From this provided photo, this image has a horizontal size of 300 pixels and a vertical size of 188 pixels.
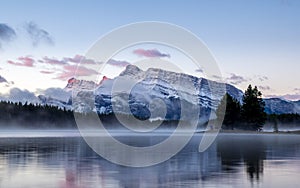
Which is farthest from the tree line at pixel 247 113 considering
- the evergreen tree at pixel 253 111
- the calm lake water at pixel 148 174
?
the calm lake water at pixel 148 174

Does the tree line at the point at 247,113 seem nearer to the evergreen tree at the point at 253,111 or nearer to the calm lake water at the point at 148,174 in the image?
the evergreen tree at the point at 253,111

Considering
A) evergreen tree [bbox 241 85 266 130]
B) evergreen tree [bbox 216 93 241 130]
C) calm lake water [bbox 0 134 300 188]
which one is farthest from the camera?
evergreen tree [bbox 216 93 241 130]

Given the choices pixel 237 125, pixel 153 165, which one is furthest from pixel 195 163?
pixel 237 125

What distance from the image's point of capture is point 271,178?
924 inches

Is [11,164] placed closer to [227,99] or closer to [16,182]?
[16,182]

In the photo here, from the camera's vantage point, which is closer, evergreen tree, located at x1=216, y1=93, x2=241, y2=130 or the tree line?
the tree line

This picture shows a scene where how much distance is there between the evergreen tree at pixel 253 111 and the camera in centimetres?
13556

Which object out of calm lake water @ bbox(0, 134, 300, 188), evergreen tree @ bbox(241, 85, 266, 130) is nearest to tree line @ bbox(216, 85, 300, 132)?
evergreen tree @ bbox(241, 85, 266, 130)

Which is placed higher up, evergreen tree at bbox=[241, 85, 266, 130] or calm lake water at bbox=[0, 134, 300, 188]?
evergreen tree at bbox=[241, 85, 266, 130]

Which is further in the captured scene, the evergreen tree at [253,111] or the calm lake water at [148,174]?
the evergreen tree at [253,111]

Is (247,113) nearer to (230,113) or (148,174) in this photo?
(230,113)

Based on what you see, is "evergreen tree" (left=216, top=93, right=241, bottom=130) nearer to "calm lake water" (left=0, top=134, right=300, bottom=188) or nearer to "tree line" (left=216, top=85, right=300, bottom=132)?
"tree line" (left=216, top=85, right=300, bottom=132)

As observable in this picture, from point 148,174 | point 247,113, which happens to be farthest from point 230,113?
point 148,174

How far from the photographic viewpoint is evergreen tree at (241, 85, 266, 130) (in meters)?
136
